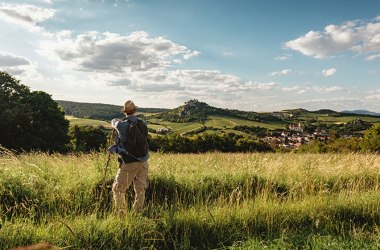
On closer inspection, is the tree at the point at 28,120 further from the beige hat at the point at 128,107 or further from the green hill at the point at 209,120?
the green hill at the point at 209,120

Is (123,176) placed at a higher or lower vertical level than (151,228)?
higher

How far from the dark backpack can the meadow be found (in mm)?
1139

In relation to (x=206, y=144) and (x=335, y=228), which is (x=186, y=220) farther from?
(x=206, y=144)

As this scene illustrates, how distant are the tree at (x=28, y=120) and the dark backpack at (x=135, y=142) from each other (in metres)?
28.1

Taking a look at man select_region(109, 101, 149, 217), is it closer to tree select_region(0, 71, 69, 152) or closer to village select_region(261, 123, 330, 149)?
tree select_region(0, 71, 69, 152)

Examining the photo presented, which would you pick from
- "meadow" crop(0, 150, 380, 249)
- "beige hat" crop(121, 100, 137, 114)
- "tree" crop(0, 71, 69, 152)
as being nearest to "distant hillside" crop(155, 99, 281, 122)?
"tree" crop(0, 71, 69, 152)

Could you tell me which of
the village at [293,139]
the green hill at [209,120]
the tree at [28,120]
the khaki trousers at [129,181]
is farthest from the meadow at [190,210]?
the green hill at [209,120]

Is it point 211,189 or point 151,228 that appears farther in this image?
point 211,189

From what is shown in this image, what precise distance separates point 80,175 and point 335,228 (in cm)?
565

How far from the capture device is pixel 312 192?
821 cm

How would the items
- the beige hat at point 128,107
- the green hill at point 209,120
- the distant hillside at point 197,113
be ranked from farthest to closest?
the distant hillside at point 197,113
the green hill at point 209,120
the beige hat at point 128,107

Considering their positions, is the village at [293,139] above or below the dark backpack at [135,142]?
below

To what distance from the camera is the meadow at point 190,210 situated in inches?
199

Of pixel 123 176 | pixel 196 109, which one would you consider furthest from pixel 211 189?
pixel 196 109
